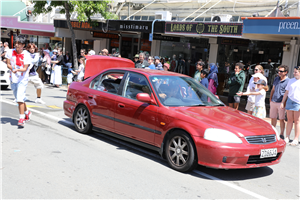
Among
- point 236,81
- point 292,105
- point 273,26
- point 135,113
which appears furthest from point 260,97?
point 273,26

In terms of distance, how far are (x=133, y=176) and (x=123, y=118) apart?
4.73 feet

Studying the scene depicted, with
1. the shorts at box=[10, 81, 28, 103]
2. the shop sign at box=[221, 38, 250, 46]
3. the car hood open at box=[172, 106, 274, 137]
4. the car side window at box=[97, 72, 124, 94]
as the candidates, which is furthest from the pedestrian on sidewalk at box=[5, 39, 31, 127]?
the shop sign at box=[221, 38, 250, 46]

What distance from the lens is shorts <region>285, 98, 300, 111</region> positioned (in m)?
7.57

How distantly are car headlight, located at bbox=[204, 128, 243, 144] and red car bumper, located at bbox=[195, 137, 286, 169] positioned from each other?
0.19ft

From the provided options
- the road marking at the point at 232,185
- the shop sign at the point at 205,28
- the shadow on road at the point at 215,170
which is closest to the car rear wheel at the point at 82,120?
the shadow on road at the point at 215,170

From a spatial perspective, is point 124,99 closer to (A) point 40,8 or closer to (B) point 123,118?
(B) point 123,118

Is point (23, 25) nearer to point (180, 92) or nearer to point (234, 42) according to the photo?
point (234, 42)

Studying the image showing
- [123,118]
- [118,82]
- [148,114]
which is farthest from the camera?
[118,82]

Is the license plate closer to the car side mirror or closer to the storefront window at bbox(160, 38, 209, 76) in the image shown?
the car side mirror

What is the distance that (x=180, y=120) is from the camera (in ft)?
16.6

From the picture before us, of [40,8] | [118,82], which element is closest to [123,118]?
[118,82]

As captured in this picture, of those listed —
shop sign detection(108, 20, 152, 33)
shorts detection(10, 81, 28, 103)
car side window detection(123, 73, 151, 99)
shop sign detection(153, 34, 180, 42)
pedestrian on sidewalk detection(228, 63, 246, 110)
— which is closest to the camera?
car side window detection(123, 73, 151, 99)

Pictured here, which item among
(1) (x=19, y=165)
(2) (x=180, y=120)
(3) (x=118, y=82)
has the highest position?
(3) (x=118, y=82)

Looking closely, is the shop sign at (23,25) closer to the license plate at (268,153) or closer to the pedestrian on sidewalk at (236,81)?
the pedestrian on sidewalk at (236,81)
